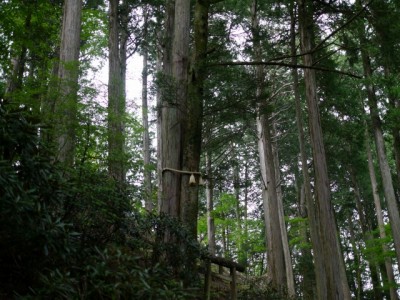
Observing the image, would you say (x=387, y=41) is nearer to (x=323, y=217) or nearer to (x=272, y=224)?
(x=323, y=217)

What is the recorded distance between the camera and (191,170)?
20.6ft

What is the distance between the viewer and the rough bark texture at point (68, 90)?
238 inches

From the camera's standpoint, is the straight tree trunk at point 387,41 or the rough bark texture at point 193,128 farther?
the straight tree trunk at point 387,41

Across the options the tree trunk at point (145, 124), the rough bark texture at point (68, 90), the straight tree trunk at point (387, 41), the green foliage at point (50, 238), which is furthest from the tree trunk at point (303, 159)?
the green foliage at point (50, 238)

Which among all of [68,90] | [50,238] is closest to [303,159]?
[68,90]

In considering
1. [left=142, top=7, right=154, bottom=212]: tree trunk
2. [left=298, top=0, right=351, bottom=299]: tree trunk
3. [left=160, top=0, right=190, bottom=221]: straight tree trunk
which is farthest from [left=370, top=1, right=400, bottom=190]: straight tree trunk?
[left=142, top=7, right=154, bottom=212]: tree trunk

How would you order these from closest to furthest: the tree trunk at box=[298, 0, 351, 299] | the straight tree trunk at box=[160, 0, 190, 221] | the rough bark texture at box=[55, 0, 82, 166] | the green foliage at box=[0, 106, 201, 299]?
the green foliage at box=[0, 106, 201, 299] < the rough bark texture at box=[55, 0, 82, 166] < the straight tree trunk at box=[160, 0, 190, 221] < the tree trunk at box=[298, 0, 351, 299]

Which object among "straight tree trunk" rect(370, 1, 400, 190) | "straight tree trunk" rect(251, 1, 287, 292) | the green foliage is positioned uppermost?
"straight tree trunk" rect(370, 1, 400, 190)

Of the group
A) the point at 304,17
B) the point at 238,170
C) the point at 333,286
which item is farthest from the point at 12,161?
the point at 238,170

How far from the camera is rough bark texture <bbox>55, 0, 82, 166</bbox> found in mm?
6035

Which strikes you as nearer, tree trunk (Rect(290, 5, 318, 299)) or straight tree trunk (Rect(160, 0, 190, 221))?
straight tree trunk (Rect(160, 0, 190, 221))

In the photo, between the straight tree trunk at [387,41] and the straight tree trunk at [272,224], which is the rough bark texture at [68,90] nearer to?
the straight tree trunk at [272,224]

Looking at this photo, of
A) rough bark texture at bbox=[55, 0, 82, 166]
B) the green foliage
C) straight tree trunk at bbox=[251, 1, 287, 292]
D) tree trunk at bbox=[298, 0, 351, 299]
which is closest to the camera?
the green foliage

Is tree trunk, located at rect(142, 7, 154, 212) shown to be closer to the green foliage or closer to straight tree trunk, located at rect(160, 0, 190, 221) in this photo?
straight tree trunk, located at rect(160, 0, 190, 221)
